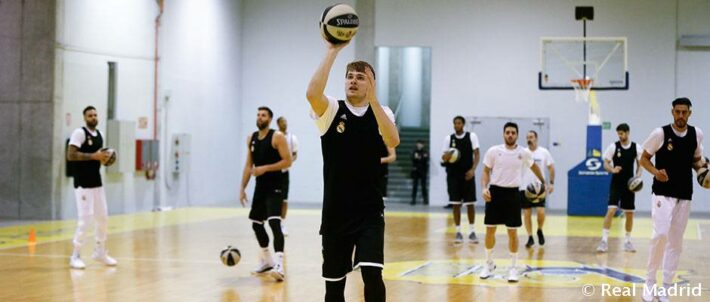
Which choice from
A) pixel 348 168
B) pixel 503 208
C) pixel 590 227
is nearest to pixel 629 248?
pixel 503 208

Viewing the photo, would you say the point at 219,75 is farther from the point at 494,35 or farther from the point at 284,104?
the point at 494,35

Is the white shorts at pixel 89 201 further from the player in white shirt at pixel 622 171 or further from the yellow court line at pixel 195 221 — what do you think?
the player in white shirt at pixel 622 171

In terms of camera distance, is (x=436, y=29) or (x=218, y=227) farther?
(x=436, y=29)

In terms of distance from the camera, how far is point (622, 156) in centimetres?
1595

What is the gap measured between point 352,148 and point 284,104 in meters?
24.6

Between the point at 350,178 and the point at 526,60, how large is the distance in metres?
23.9

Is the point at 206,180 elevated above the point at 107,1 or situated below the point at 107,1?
below

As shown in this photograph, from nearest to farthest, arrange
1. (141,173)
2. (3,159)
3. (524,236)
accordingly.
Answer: (524,236) < (3,159) < (141,173)

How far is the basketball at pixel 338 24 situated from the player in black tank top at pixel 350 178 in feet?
1.41

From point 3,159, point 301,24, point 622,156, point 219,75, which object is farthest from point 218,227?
point 301,24

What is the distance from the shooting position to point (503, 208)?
40.3ft

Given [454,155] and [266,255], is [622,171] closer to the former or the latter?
[454,155]

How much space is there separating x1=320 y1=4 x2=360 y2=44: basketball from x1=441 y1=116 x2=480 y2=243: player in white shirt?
10.8 metres

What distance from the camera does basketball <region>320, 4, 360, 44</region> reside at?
6.19m
